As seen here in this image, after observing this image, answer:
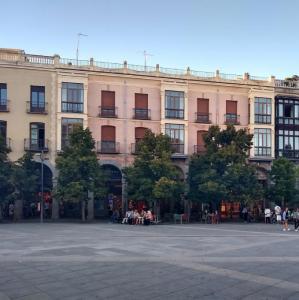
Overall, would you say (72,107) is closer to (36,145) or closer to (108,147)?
(36,145)

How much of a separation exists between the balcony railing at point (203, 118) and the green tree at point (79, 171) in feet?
39.1

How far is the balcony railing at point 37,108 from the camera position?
39.4 metres

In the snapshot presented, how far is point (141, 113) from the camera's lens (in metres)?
42.7

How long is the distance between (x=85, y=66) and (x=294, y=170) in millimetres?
20043

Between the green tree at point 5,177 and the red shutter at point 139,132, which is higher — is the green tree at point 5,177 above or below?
below

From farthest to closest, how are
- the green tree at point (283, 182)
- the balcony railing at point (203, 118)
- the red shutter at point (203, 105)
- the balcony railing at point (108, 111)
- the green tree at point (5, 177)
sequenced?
the red shutter at point (203, 105), the balcony railing at point (203, 118), the balcony railing at point (108, 111), the green tree at point (283, 182), the green tree at point (5, 177)

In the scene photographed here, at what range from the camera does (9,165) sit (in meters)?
34.8

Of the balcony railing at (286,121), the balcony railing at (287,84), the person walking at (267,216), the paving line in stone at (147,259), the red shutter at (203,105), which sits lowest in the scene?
the person walking at (267,216)

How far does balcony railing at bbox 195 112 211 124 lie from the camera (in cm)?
4419

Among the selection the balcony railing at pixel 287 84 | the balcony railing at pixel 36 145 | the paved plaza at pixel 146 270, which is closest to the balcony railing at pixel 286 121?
the balcony railing at pixel 287 84

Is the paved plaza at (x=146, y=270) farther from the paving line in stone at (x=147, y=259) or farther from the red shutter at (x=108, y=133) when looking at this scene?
the red shutter at (x=108, y=133)

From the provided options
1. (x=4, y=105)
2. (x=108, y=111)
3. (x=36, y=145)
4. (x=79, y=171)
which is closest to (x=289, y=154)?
(x=108, y=111)

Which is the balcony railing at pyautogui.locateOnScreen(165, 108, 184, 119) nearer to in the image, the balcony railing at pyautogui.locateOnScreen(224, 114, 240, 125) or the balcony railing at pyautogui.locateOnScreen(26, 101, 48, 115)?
the balcony railing at pyautogui.locateOnScreen(224, 114, 240, 125)

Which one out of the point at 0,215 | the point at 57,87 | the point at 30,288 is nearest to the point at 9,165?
the point at 0,215
